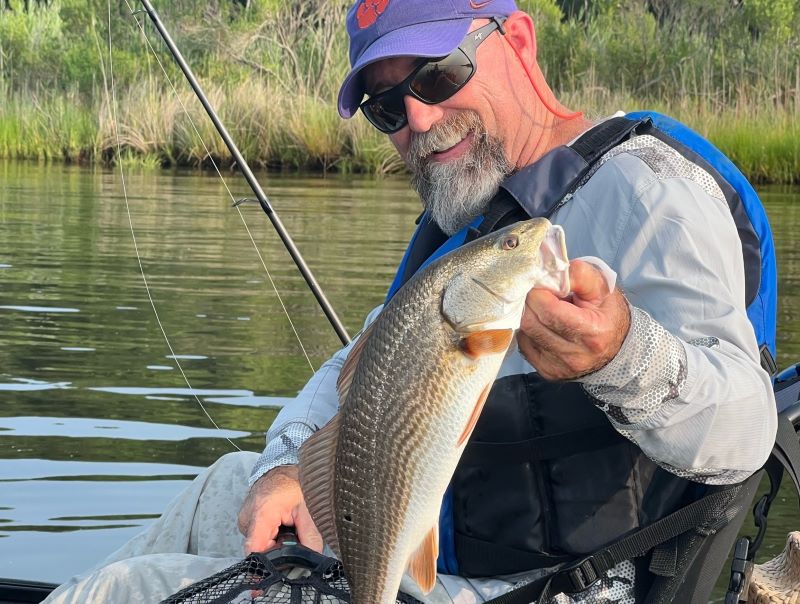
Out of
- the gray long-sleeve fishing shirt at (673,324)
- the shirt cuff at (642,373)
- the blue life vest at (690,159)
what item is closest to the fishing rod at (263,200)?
the blue life vest at (690,159)

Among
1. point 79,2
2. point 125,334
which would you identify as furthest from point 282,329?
point 79,2

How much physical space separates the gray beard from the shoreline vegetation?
1661 cm

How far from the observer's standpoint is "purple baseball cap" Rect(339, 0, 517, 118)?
10.6 ft

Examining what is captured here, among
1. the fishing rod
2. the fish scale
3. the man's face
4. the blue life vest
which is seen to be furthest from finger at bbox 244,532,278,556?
the fishing rod

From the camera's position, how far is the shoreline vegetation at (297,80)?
862 inches

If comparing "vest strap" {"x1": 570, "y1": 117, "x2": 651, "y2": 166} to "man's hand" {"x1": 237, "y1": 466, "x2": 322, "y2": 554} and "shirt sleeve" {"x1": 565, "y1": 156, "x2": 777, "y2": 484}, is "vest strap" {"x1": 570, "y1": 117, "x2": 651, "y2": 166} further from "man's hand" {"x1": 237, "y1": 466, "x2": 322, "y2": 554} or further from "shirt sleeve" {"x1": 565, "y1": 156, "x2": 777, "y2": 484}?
"man's hand" {"x1": 237, "y1": 466, "x2": 322, "y2": 554}

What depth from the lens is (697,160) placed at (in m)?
2.88

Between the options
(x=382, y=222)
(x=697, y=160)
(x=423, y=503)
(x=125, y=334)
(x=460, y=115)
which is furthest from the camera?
(x=382, y=222)

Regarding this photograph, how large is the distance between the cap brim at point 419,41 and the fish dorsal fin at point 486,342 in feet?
3.99

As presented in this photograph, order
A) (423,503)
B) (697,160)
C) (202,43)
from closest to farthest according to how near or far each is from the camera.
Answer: (423,503) → (697,160) → (202,43)

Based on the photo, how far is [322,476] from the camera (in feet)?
8.19

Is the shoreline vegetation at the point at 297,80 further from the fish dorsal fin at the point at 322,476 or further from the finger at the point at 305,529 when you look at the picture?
the fish dorsal fin at the point at 322,476

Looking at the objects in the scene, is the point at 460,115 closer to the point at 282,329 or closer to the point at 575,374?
the point at 575,374

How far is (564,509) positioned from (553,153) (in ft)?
2.50
